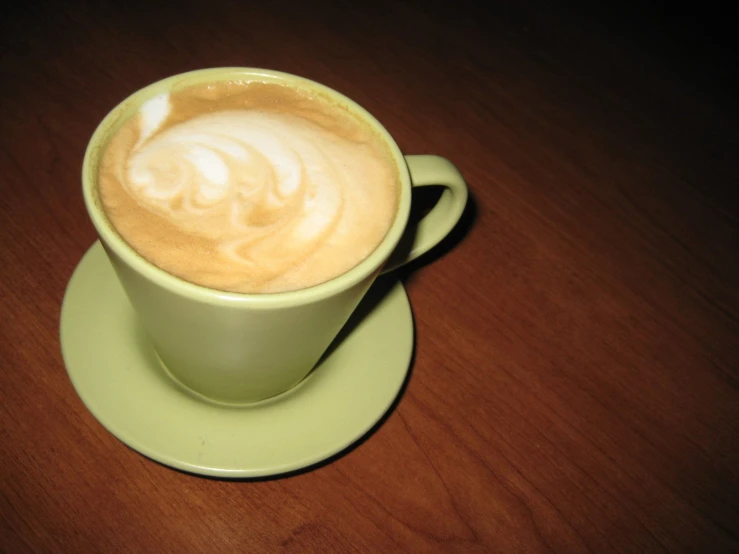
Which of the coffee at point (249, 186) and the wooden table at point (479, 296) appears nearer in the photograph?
the coffee at point (249, 186)

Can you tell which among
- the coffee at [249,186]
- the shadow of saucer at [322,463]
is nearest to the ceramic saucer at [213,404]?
the shadow of saucer at [322,463]

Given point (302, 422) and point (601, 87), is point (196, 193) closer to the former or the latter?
point (302, 422)

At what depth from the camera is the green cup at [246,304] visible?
43cm

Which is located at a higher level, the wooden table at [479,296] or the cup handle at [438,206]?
the cup handle at [438,206]

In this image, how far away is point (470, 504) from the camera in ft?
2.02

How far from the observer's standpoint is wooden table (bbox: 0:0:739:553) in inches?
22.9

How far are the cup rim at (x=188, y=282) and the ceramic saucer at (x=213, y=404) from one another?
15 centimetres

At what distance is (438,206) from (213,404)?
0.99 feet

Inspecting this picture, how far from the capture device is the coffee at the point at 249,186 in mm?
482

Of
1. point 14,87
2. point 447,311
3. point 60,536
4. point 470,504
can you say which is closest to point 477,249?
point 447,311

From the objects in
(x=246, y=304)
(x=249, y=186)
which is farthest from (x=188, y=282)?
(x=249, y=186)

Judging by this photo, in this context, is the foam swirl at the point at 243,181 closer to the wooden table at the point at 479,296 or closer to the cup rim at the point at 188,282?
the cup rim at the point at 188,282

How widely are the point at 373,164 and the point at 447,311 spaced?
0.83ft

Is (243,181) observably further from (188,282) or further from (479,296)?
(479,296)
